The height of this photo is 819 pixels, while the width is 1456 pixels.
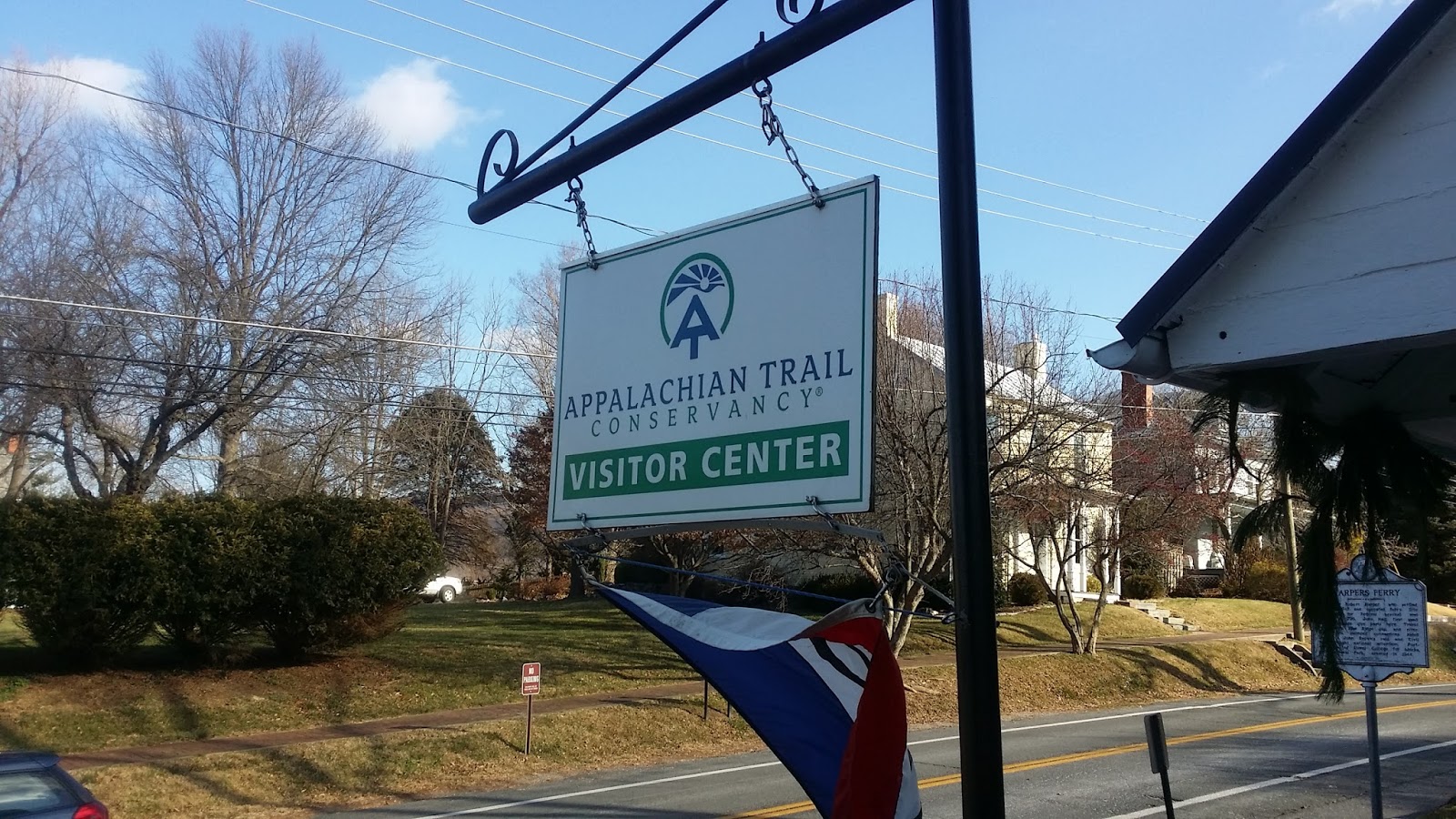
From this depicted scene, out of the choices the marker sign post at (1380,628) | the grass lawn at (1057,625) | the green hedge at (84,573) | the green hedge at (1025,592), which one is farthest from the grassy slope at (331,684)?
the marker sign post at (1380,628)

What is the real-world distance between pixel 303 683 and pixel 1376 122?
17.6m

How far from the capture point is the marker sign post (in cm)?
607

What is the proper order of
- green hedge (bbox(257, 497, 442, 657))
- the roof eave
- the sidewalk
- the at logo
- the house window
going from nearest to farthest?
1. the roof eave
2. the at logo
3. the sidewalk
4. green hedge (bbox(257, 497, 442, 657))
5. the house window

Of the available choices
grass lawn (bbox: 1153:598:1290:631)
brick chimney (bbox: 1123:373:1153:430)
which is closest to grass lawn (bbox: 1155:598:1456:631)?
grass lawn (bbox: 1153:598:1290:631)

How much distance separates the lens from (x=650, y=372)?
4508 mm

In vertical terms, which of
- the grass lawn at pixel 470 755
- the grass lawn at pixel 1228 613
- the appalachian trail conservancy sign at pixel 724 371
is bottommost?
the grass lawn at pixel 470 755

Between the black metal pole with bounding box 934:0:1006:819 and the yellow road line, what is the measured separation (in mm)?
6804

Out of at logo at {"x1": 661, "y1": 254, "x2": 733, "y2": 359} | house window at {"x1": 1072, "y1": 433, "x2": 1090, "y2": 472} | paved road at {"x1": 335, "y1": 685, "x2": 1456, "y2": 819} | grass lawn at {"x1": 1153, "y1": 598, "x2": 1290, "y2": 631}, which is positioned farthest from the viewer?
grass lawn at {"x1": 1153, "y1": 598, "x2": 1290, "y2": 631}

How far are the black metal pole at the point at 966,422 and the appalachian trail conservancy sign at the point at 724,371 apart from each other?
330 millimetres

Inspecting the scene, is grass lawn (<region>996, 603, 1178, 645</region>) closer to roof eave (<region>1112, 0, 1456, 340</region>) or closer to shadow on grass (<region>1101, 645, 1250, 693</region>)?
shadow on grass (<region>1101, 645, 1250, 693</region>)

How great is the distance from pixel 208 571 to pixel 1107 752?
13.5m

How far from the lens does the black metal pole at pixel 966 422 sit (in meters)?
3.29

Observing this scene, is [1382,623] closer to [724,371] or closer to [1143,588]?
[724,371]

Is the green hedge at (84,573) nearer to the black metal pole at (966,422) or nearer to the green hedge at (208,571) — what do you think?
the green hedge at (208,571)
